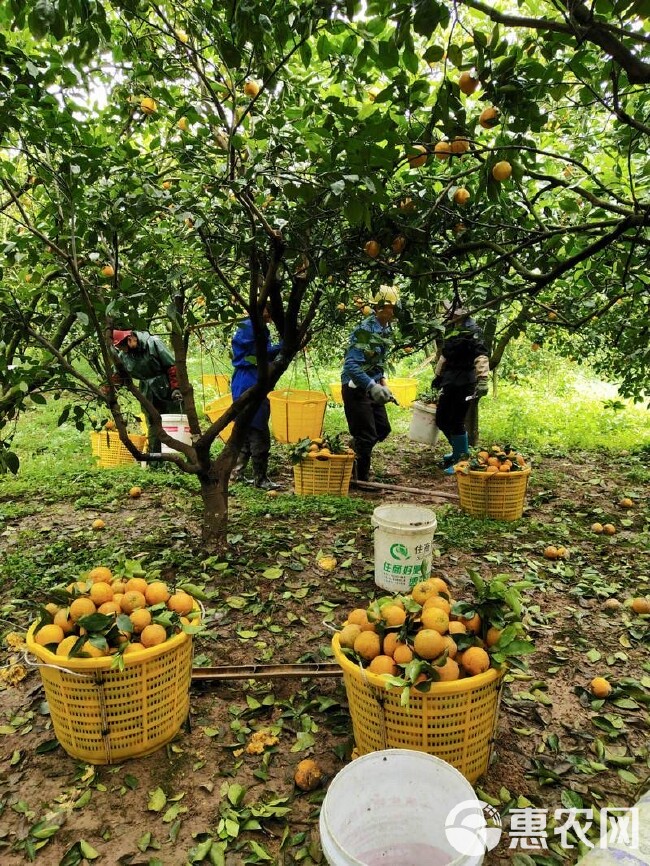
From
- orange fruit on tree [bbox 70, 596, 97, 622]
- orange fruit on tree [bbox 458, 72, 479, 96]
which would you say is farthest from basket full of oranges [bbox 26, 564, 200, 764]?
orange fruit on tree [bbox 458, 72, 479, 96]

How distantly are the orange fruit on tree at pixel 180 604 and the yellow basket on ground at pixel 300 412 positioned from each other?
4.64 m

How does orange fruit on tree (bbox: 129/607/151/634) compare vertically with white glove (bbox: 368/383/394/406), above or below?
below

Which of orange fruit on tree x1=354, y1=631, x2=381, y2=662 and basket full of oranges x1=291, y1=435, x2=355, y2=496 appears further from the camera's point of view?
basket full of oranges x1=291, y1=435, x2=355, y2=496

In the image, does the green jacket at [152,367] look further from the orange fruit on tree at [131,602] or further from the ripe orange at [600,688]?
the ripe orange at [600,688]

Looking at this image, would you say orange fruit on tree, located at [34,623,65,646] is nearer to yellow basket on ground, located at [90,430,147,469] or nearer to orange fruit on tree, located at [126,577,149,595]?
orange fruit on tree, located at [126,577,149,595]

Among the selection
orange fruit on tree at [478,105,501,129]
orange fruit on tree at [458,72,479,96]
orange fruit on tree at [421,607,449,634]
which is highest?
orange fruit on tree at [458,72,479,96]

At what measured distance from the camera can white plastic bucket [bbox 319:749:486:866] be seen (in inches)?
63.9

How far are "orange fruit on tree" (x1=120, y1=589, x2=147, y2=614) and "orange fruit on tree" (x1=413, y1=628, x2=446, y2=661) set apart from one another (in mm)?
1095

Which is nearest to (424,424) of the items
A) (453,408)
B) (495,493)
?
(453,408)

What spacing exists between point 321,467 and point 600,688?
3.24m

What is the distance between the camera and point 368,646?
199 cm

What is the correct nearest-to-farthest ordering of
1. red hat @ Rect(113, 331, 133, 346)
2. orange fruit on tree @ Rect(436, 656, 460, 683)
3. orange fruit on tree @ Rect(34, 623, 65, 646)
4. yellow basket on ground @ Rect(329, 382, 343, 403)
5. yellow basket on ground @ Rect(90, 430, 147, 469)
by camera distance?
1. orange fruit on tree @ Rect(436, 656, 460, 683)
2. orange fruit on tree @ Rect(34, 623, 65, 646)
3. red hat @ Rect(113, 331, 133, 346)
4. yellow basket on ground @ Rect(90, 430, 147, 469)
5. yellow basket on ground @ Rect(329, 382, 343, 403)

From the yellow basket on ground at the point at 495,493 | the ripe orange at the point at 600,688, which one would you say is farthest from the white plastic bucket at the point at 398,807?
the yellow basket on ground at the point at 495,493

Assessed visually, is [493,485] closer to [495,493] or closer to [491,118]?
[495,493]
